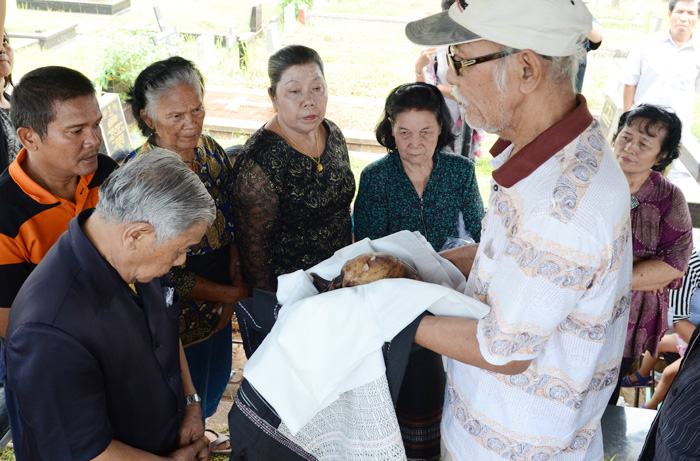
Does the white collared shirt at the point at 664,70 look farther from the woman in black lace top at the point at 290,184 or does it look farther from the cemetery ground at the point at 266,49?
the woman in black lace top at the point at 290,184

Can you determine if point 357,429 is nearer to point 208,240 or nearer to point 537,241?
point 537,241

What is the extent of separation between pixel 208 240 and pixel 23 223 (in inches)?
31.2

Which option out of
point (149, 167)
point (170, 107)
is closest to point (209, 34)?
point (170, 107)

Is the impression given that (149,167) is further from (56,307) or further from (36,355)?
(36,355)

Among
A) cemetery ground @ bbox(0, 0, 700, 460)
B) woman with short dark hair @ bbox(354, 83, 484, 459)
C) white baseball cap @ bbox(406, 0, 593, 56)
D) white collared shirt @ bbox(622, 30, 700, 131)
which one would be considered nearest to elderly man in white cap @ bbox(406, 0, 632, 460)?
white baseball cap @ bbox(406, 0, 593, 56)

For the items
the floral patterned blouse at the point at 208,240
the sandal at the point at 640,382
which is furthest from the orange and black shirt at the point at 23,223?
the sandal at the point at 640,382

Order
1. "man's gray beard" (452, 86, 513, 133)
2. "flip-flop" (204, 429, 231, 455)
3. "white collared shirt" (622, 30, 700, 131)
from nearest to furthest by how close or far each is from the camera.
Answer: "man's gray beard" (452, 86, 513, 133), "flip-flop" (204, 429, 231, 455), "white collared shirt" (622, 30, 700, 131)

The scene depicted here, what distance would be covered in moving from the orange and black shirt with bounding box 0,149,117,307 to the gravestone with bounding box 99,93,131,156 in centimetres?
285

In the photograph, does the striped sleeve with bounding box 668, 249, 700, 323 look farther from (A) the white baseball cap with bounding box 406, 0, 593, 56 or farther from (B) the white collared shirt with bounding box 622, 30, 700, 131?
(B) the white collared shirt with bounding box 622, 30, 700, 131

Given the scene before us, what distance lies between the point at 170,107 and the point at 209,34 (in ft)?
26.6

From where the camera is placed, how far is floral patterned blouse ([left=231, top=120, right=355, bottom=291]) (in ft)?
8.23

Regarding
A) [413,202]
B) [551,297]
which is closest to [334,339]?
[551,297]

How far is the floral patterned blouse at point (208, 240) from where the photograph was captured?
258 centimetres

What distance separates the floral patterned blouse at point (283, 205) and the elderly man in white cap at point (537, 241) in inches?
41.9
